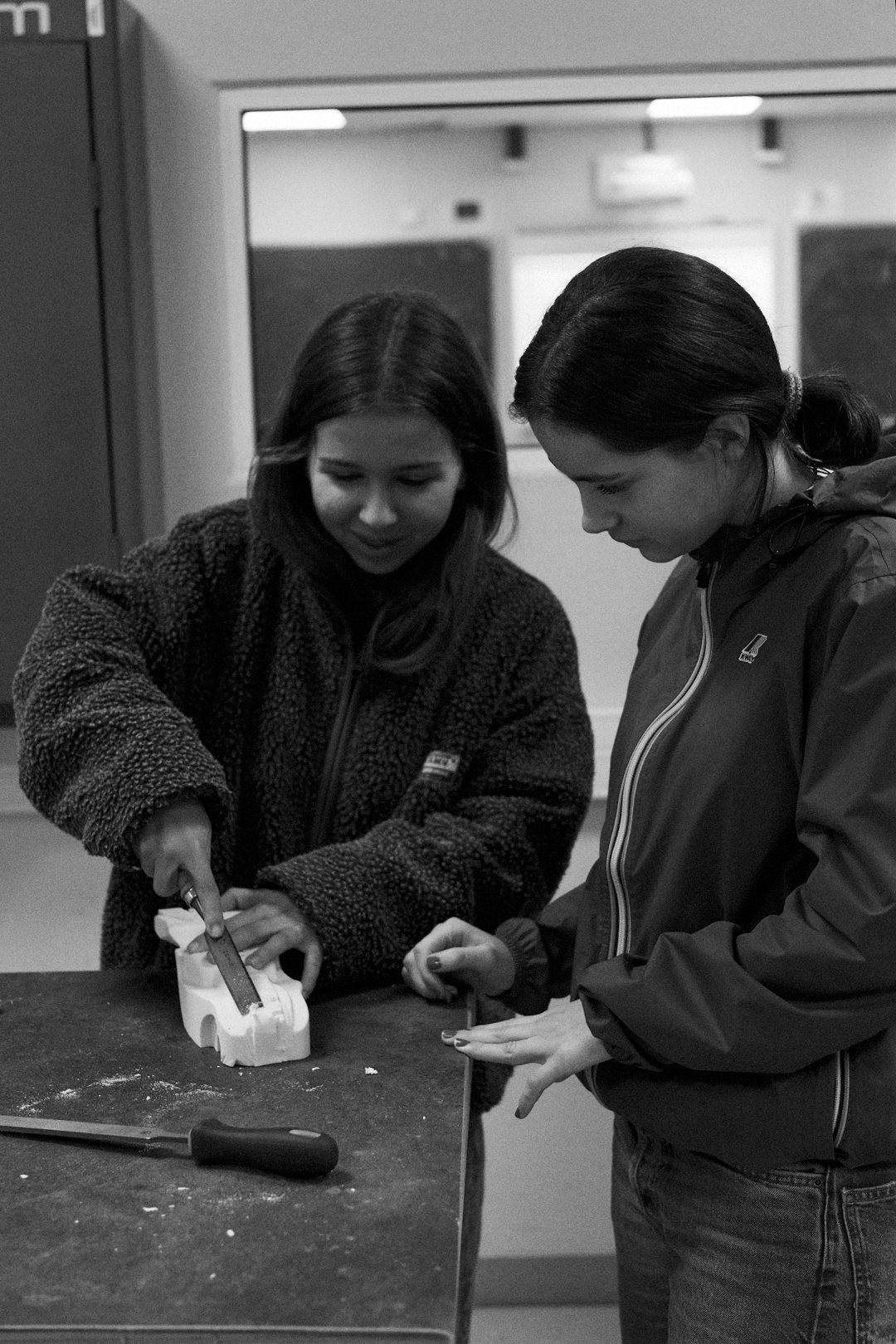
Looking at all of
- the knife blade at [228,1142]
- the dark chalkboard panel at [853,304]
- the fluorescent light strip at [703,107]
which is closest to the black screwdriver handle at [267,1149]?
the knife blade at [228,1142]

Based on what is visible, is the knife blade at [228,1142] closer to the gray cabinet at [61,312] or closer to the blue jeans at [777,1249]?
the blue jeans at [777,1249]

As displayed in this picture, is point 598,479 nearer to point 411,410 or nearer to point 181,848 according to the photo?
point 411,410

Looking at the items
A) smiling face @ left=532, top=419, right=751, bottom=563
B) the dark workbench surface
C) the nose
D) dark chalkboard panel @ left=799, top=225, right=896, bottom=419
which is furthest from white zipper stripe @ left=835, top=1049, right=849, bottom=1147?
dark chalkboard panel @ left=799, top=225, right=896, bottom=419

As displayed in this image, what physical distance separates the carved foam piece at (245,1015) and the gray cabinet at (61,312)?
90cm

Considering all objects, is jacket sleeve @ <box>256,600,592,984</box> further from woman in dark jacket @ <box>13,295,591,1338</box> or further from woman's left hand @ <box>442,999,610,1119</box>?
woman's left hand @ <box>442,999,610,1119</box>

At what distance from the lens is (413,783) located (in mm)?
1379

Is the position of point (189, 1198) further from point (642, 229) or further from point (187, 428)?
point (642, 229)

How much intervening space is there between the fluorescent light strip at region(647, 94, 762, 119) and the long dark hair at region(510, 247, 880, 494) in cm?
109

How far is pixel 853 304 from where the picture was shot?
2012 mm

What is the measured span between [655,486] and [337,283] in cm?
118

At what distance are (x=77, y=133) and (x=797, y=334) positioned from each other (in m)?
1.07

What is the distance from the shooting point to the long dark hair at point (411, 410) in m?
1.35

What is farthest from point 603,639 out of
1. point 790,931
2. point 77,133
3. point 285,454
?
point 790,931

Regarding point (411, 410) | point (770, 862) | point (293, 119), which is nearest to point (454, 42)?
point (293, 119)
